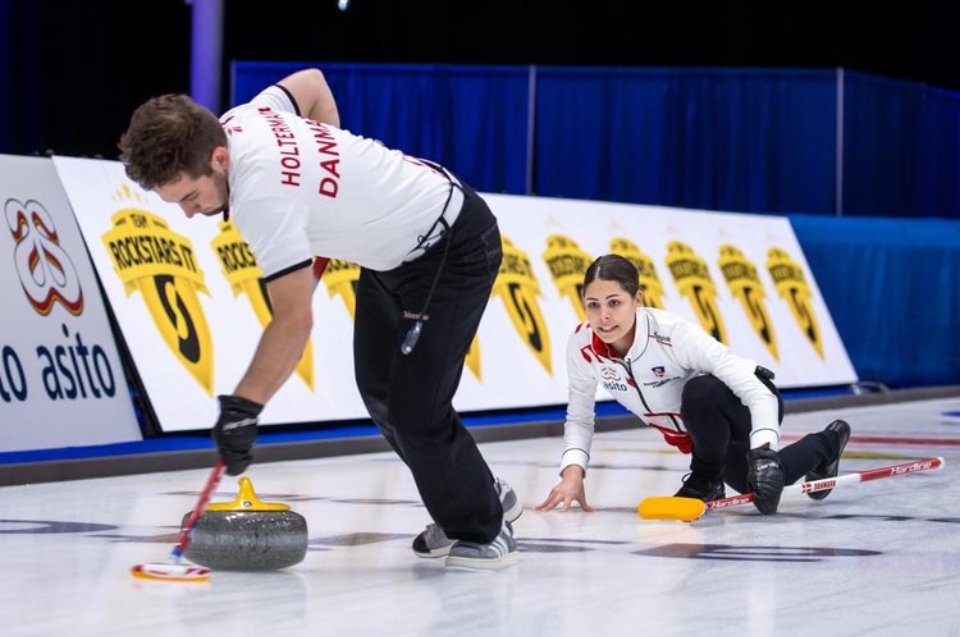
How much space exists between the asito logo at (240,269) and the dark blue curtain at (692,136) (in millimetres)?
10236

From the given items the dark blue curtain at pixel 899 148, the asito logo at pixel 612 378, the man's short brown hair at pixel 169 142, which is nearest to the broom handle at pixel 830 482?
the asito logo at pixel 612 378

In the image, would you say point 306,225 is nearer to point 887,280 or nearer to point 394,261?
point 394,261

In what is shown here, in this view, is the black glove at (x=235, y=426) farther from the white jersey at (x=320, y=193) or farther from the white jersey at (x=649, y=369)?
the white jersey at (x=649, y=369)

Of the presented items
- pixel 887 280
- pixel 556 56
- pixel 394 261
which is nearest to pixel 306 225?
pixel 394 261

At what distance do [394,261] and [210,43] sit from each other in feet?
43.5

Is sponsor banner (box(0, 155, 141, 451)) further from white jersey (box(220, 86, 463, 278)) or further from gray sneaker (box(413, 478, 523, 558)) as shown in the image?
white jersey (box(220, 86, 463, 278))

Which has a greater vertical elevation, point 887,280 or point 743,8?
point 743,8

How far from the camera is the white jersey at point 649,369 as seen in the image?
5.98m

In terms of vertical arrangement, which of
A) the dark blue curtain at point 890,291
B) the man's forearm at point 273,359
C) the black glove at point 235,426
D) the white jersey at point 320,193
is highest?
the white jersey at point 320,193

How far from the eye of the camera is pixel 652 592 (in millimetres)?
4230

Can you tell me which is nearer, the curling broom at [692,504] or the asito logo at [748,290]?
the curling broom at [692,504]

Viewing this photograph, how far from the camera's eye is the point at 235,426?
3992mm

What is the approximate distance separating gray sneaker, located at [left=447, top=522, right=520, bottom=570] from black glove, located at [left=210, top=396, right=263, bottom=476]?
887mm

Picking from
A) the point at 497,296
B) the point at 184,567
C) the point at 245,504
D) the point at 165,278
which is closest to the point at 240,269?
the point at 165,278
